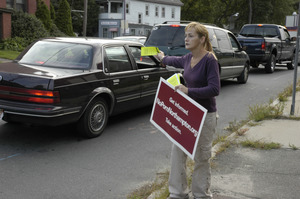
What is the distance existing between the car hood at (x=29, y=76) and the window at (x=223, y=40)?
258 inches

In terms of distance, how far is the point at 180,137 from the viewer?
356 cm

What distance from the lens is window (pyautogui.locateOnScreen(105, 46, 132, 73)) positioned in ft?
21.6

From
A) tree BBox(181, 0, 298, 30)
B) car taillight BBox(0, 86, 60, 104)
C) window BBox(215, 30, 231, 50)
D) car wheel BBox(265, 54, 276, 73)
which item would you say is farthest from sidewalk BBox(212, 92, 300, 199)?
tree BBox(181, 0, 298, 30)

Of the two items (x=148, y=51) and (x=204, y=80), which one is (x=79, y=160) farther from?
(x=204, y=80)

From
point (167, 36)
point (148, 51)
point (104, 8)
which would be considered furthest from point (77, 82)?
point (104, 8)

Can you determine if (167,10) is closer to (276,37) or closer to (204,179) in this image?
(276,37)

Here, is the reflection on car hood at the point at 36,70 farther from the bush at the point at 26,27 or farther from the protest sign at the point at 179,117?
the bush at the point at 26,27

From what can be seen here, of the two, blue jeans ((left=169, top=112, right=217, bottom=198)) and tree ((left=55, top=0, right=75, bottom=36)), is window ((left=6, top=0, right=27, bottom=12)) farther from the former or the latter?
blue jeans ((left=169, top=112, right=217, bottom=198))

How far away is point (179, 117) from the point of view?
3590 mm

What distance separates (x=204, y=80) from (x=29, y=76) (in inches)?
118

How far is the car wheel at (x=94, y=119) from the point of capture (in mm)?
5949

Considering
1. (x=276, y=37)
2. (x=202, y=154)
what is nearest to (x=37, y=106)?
(x=202, y=154)

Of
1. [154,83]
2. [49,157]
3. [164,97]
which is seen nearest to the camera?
[164,97]

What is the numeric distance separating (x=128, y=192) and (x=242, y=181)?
1274mm
